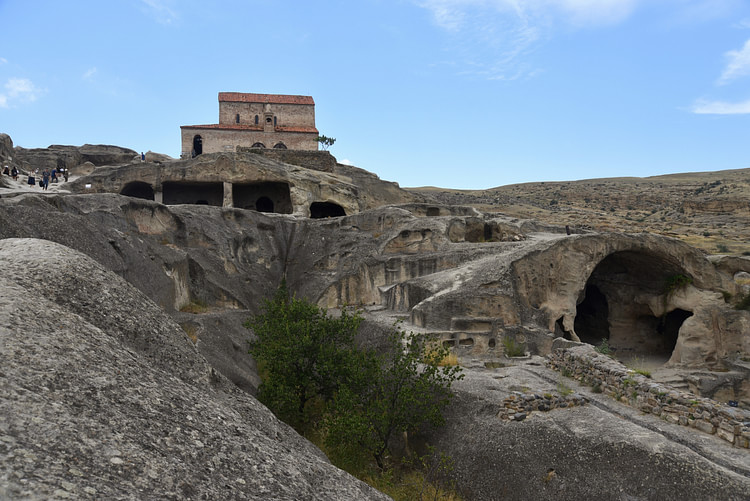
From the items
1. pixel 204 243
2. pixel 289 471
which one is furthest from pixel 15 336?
pixel 204 243

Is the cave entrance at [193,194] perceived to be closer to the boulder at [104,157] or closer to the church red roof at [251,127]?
the church red roof at [251,127]

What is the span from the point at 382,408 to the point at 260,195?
21.5 metres

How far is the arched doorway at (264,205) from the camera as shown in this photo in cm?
2932

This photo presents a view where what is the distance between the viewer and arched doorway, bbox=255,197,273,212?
29.3 m

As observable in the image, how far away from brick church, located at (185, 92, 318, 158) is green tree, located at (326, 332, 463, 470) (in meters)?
27.9

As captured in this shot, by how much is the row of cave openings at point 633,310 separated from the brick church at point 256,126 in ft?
75.3

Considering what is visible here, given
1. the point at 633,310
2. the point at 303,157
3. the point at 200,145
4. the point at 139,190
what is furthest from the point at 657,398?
the point at 200,145

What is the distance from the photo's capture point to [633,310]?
758 inches

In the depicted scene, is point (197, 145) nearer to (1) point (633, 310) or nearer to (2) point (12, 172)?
(2) point (12, 172)

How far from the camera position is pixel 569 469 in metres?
7.41

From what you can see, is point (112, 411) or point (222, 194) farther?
point (222, 194)

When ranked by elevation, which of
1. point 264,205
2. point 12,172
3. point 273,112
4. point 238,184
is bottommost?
point 264,205

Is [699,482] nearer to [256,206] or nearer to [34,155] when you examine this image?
[256,206]

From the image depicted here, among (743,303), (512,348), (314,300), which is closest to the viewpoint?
(512,348)
